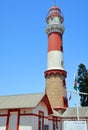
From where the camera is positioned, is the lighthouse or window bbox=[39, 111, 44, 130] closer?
window bbox=[39, 111, 44, 130]

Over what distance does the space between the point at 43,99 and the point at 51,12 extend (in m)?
21.9

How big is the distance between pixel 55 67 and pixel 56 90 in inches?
154

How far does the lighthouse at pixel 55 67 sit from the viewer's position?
139 ft

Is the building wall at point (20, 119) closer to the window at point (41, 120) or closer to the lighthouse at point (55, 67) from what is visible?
the window at point (41, 120)

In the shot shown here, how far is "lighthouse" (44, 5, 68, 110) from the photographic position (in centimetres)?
4222

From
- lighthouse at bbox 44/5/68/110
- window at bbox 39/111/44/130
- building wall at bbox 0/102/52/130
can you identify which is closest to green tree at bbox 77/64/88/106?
lighthouse at bbox 44/5/68/110

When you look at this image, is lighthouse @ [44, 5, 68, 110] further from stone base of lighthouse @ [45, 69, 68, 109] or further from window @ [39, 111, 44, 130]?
window @ [39, 111, 44, 130]

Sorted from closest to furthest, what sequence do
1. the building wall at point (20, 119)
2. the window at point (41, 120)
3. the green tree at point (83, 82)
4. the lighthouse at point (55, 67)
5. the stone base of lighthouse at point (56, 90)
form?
the building wall at point (20, 119) < the window at point (41, 120) < the stone base of lighthouse at point (56, 90) < the lighthouse at point (55, 67) < the green tree at point (83, 82)

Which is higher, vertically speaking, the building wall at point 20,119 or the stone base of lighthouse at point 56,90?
the stone base of lighthouse at point 56,90

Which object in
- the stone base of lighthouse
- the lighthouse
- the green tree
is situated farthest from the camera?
the green tree

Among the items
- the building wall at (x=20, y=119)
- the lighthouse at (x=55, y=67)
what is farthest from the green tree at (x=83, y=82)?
the building wall at (x=20, y=119)

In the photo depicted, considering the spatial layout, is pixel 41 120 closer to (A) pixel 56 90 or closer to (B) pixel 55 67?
(A) pixel 56 90

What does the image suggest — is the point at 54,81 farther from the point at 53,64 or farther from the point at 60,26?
the point at 60,26

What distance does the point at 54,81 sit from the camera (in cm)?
4288
